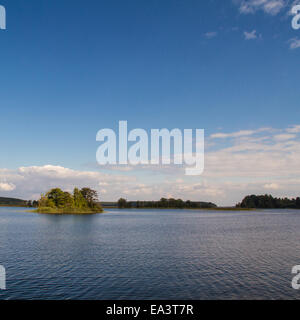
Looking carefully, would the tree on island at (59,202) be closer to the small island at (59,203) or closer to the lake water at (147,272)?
the small island at (59,203)

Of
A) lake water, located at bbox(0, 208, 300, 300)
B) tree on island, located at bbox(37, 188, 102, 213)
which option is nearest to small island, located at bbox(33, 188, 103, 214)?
tree on island, located at bbox(37, 188, 102, 213)

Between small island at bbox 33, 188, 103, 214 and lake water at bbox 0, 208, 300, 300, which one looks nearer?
lake water at bbox 0, 208, 300, 300

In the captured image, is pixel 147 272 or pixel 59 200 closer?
pixel 147 272

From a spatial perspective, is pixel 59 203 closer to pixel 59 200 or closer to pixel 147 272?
pixel 59 200

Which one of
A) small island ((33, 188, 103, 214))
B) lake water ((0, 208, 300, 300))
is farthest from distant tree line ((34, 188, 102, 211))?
lake water ((0, 208, 300, 300))

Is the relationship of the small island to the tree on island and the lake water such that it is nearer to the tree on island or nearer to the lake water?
the tree on island

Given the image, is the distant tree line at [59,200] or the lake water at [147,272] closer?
the lake water at [147,272]

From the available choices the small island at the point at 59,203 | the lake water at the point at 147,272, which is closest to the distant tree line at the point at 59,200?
the small island at the point at 59,203

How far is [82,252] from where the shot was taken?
4691 centimetres

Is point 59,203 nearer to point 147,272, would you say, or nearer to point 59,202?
point 59,202

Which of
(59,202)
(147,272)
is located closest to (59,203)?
(59,202)

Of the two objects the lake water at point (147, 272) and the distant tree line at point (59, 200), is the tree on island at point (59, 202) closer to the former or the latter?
the distant tree line at point (59, 200)
